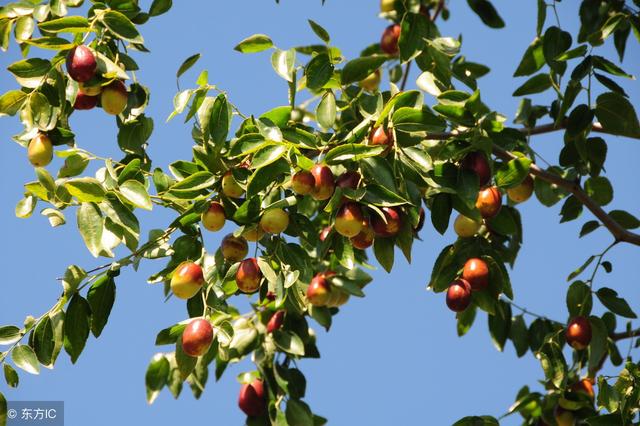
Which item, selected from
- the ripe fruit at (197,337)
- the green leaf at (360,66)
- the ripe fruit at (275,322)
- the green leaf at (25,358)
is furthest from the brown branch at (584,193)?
the green leaf at (25,358)

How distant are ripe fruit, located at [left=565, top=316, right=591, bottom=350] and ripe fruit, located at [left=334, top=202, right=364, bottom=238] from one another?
1027 millimetres

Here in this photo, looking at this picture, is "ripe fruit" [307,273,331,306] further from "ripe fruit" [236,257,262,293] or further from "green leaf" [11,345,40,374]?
"green leaf" [11,345,40,374]

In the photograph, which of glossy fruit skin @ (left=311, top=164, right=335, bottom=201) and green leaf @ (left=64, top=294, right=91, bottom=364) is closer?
glossy fruit skin @ (left=311, top=164, right=335, bottom=201)

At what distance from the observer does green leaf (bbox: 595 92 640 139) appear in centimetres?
321

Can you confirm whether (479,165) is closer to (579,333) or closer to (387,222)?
(387,222)

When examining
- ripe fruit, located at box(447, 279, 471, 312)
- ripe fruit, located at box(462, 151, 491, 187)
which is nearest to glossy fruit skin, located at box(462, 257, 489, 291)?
ripe fruit, located at box(447, 279, 471, 312)

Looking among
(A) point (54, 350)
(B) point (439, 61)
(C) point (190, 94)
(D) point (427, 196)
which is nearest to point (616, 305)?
(D) point (427, 196)

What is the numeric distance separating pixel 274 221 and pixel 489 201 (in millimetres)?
745

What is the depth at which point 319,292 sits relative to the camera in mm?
3764

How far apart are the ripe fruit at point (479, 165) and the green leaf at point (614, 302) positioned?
0.78m

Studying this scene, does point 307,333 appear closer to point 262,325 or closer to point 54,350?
point 262,325

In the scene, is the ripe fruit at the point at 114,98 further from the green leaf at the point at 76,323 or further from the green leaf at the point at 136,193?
the green leaf at the point at 76,323

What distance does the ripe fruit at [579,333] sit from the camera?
3352 millimetres

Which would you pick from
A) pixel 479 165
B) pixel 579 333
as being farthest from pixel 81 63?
pixel 579 333
